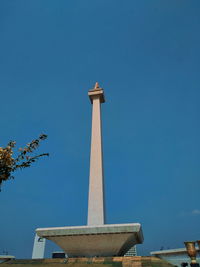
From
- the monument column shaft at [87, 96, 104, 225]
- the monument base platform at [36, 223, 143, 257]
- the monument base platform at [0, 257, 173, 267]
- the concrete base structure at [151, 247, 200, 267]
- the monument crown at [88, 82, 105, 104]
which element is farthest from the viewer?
the concrete base structure at [151, 247, 200, 267]

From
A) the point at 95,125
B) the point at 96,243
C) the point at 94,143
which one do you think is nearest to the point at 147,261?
the point at 96,243

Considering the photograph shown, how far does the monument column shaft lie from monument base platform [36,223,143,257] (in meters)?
2.07

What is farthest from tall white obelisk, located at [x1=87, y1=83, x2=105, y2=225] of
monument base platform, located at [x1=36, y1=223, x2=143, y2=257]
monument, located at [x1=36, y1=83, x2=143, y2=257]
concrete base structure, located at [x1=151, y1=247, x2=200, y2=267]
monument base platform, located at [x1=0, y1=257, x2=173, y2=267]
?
concrete base structure, located at [x1=151, y1=247, x2=200, y2=267]

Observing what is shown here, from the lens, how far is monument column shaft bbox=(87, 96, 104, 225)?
1420 cm

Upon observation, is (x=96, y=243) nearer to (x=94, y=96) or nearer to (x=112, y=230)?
(x=112, y=230)

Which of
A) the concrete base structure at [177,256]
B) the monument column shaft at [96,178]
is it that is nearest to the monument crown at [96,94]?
the monument column shaft at [96,178]

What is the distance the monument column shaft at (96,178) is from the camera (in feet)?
46.6

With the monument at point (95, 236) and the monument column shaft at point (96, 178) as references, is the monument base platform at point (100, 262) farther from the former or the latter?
the monument column shaft at point (96, 178)

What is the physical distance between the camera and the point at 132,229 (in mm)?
10914

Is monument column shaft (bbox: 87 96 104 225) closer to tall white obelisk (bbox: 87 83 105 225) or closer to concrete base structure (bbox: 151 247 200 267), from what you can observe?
tall white obelisk (bbox: 87 83 105 225)

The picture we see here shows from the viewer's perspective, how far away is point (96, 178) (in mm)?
15609

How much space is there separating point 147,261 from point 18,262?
5935 mm

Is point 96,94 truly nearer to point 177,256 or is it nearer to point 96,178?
point 96,178

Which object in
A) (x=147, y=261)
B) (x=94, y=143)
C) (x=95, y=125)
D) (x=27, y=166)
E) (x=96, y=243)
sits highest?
(x=95, y=125)
